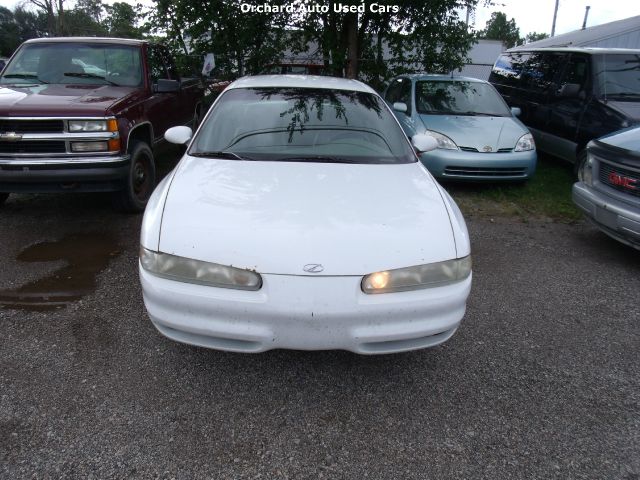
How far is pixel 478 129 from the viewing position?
6387 millimetres

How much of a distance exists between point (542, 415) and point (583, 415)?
22 cm

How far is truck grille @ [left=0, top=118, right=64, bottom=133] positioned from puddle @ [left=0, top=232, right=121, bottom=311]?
1.06 meters

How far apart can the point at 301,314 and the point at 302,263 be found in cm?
24

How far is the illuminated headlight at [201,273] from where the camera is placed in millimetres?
2229

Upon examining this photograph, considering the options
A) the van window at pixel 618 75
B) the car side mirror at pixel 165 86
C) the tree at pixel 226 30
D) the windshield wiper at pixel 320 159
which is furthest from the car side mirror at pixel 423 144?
the tree at pixel 226 30

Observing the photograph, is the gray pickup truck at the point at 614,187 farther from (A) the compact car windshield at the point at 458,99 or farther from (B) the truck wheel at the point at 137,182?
(B) the truck wheel at the point at 137,182

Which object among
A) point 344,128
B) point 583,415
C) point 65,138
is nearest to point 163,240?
point 344,128

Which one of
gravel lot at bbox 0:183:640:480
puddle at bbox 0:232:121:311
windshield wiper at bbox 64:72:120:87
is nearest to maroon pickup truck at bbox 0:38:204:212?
windshield wiper at bbox 64:72:120:87

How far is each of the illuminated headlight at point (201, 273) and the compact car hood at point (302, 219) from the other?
0.03 metres

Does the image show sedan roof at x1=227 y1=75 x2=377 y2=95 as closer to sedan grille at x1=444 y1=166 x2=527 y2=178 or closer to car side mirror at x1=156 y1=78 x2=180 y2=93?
car side mirror at x1=156 y1=78 x2=180 y2=93

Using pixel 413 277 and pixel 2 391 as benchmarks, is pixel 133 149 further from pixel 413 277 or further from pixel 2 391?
pixel 413 277

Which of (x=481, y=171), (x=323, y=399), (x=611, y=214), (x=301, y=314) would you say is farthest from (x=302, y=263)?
(x=481, y=171)

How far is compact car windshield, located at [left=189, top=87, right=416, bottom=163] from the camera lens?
3270 millimetres

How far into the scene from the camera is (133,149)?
17.1ft
